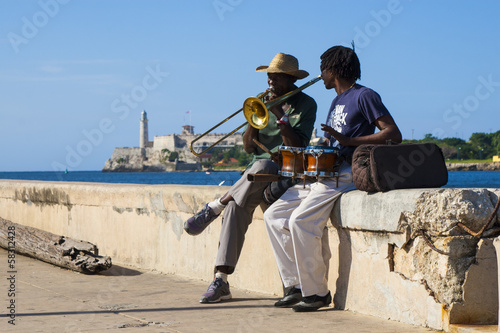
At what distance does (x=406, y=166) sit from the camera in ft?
13.2

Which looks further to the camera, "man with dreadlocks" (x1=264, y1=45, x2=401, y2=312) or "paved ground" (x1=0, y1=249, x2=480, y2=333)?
"man with dreadlocks" (x1=264, y1=45, x2=401, y2=312)

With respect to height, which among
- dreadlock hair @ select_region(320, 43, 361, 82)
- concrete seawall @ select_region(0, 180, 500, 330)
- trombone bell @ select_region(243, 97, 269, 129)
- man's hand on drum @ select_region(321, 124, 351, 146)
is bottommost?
concrete seawall @ select_region(0, 180, 500, 330)

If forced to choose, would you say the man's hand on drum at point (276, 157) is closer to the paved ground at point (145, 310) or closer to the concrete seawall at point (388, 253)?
the concrete seawall at point (388, 253)

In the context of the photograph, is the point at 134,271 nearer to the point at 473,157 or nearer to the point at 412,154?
the point at 412,154

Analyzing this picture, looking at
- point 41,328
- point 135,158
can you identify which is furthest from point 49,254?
point 135,158

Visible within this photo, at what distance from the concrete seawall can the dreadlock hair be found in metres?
0.81

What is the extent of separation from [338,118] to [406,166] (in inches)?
26.3

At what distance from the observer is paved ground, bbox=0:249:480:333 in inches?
155

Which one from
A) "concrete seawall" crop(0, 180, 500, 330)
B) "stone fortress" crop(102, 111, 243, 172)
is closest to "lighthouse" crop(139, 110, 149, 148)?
"stone fortress" crop(102, 111, 243, 172)

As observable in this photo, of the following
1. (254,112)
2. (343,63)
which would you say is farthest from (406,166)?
(254,112)

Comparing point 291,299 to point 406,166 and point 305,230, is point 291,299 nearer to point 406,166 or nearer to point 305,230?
point 305,230

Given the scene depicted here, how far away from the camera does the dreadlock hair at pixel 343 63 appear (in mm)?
4598

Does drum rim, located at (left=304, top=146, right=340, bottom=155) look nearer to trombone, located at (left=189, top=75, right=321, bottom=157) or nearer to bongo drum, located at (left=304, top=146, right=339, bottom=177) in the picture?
bongo drum, located at (left=304, top=146, right=339, bottom=177)

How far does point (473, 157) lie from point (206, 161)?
5822 centimetres
